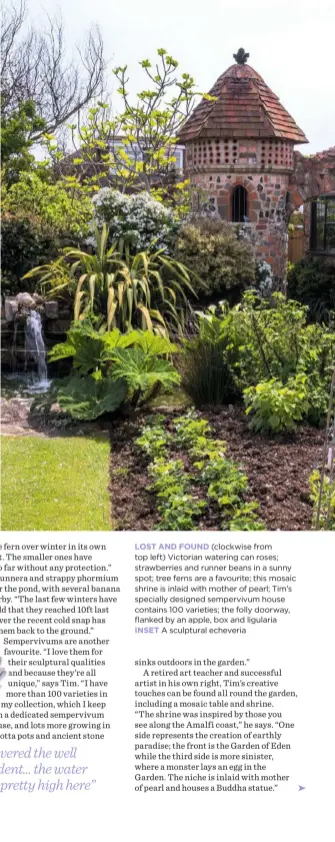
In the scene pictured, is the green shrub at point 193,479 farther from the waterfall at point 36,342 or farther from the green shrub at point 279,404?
the waterfall at point 36,342

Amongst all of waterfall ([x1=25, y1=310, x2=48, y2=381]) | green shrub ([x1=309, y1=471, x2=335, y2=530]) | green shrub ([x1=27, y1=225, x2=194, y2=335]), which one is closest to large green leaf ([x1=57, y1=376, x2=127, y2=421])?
green shrub ([x1=27, y1=225, x2=194, y2=335])

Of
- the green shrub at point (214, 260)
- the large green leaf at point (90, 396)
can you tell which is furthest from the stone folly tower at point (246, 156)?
the large green leaf at point (90, 396)

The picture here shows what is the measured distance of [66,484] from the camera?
675cm

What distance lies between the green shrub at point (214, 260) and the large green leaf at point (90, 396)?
3.12 meters

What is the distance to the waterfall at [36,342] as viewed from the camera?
1053 centimetres

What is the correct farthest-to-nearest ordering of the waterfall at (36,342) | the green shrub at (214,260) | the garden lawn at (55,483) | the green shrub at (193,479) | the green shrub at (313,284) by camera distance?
the green shrub at (313,284) < the green shrub at (214,260) < the waterfall at (36,342) < the garden lawn at (55,483) < the green shrub at (193,479)

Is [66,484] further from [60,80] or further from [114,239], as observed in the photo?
[60,80]

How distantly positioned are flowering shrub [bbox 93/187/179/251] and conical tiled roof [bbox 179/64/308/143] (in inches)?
133

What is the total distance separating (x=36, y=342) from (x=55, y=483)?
411 cm

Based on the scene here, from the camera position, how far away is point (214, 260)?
1148 centimetres
